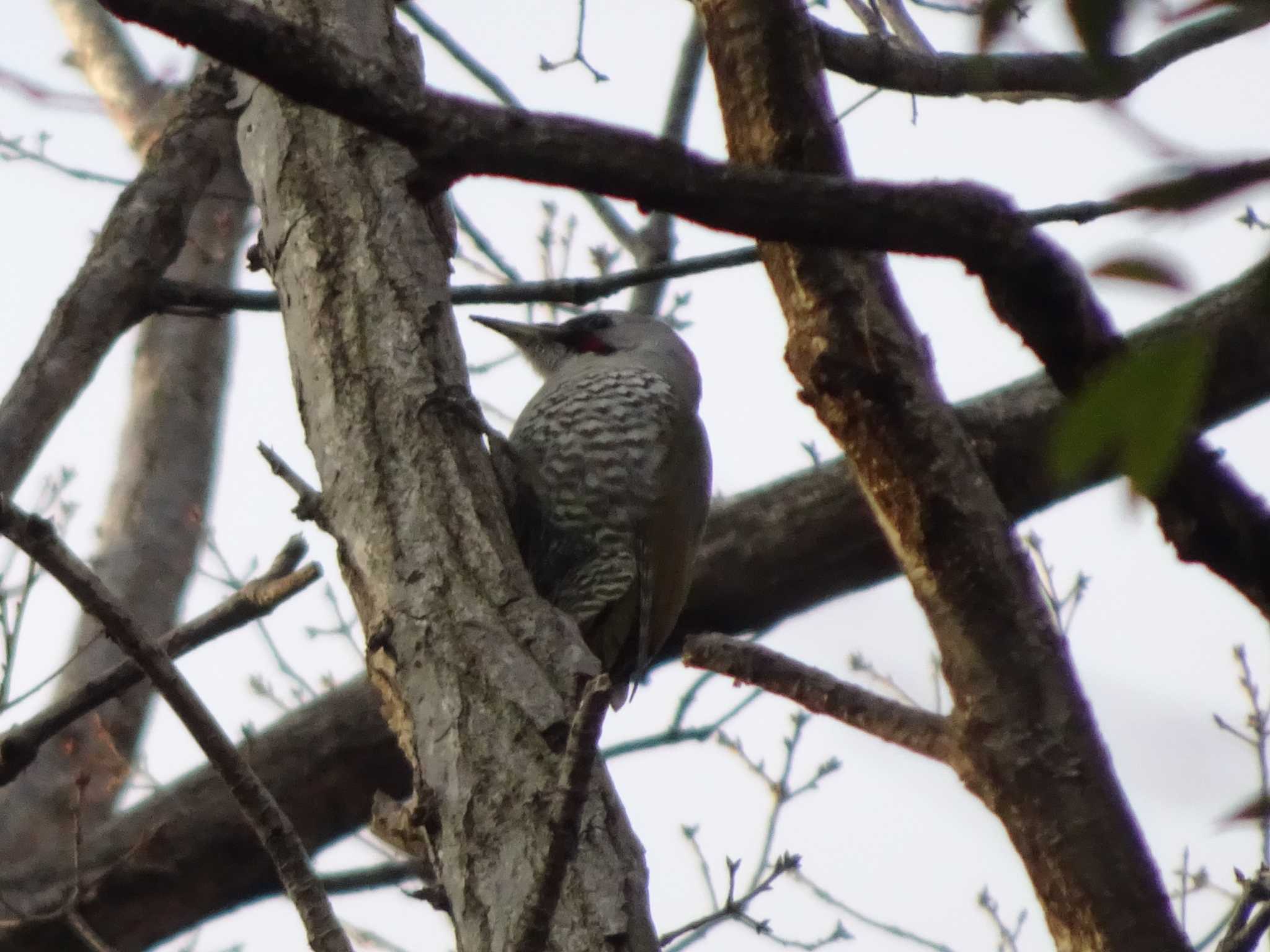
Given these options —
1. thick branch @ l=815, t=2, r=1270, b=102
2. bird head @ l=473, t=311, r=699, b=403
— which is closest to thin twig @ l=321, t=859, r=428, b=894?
bird head @ l=473, t=311, r=699, b=403

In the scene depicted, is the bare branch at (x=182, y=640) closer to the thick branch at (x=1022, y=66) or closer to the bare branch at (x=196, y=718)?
the bare branch at (x=196, y=718)

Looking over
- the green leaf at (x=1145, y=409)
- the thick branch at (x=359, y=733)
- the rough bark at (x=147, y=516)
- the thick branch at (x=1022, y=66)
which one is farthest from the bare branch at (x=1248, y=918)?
the rough bark at (x=147, y=516)

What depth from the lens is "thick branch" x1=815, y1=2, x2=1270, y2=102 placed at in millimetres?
955

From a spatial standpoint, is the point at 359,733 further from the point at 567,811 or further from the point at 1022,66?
the point at 1022,66

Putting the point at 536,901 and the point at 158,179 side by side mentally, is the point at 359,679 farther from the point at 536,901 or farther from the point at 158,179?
the point at 536,901

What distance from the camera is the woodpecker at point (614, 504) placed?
4.16 meters

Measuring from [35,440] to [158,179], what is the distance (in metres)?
0.82

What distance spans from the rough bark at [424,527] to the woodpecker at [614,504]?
88 centimetres

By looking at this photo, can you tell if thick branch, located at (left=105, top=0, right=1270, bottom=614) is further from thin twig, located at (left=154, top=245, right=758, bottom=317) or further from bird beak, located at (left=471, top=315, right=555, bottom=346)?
bird beak, located at (left=471, top=315, right=555, bottom=346)

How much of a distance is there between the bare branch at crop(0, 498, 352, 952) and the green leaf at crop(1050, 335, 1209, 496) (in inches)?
62.4

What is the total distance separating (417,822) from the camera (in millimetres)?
2482

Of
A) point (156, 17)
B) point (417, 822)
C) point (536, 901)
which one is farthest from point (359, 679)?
point (156, 17)

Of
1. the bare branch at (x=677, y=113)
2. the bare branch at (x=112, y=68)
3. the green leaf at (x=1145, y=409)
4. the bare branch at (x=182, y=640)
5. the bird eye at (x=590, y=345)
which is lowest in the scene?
the green leaf at (x=1145, y=409)

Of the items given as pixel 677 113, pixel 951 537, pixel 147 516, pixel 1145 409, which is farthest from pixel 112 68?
pixel 1145 409
